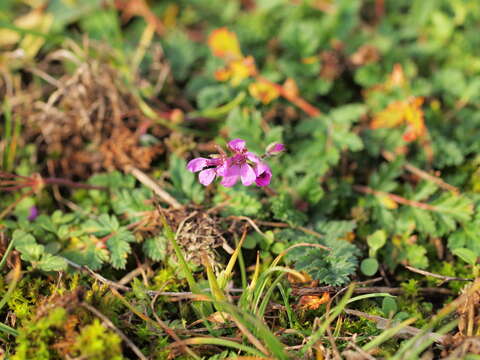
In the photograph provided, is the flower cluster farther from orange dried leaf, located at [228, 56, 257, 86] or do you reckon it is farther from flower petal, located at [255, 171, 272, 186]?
orange dried leaf, located at [228, 56, 257, 86]

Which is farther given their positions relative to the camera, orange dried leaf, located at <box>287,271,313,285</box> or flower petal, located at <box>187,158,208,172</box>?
orange dried leaf, located at <box>287,271,313,285</box>

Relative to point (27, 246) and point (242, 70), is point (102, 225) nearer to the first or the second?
point (27, 246)

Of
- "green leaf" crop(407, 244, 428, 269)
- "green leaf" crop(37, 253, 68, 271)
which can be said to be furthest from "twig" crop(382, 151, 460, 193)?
"green leaf" crop(37, 253, 68, 271)

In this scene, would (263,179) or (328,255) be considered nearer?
(263,179)

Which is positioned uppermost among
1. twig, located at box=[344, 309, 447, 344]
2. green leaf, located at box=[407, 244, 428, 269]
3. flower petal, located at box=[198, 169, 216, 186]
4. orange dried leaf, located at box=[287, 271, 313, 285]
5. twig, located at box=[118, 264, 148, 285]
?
flower petal, located at box=[198, 169, 216, 186]

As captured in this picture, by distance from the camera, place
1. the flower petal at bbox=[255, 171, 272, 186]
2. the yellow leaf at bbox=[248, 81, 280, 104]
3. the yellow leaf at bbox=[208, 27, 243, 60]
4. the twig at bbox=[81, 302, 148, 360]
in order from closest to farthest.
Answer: the twig at bbox=[81, 302, 148, 360] → the flower petal at bbox=[255, 171, 272, 186] → the yellow leaf at bbox=[248, 81, 280, 104] → the yellow leaf at bbox=[208, 27, 243, 60]

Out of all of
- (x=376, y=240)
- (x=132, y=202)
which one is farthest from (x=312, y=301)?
(x=132, y=202)

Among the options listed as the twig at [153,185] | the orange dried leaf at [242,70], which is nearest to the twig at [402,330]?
the twig at [153,185]
